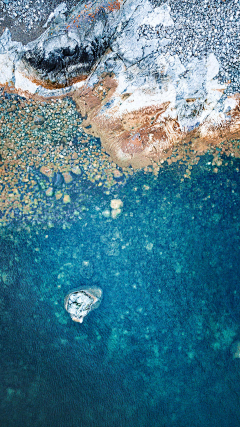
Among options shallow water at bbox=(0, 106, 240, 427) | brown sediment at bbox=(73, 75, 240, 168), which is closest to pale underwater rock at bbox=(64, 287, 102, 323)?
shallow water at bbox=(0, 106, 240, 427)

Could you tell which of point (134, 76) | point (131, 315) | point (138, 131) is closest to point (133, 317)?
point (131, 315)

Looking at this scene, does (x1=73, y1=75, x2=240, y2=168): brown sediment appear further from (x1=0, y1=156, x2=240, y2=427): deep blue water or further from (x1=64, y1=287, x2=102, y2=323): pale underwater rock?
(x1=64, y1=287, x2=102, y2=323): pale underwater rock

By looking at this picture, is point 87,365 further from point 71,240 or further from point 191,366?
point 71,240

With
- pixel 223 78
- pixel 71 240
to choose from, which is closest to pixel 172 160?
pixel 223 78

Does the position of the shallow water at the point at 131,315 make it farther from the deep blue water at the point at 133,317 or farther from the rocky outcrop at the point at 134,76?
the rocky outcrop at the point at 134,76

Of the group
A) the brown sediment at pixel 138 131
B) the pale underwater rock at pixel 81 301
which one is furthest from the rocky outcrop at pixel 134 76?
the pale underwater rock at pixel 81 301

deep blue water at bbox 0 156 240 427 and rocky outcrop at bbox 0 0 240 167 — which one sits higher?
rocky outcrop at bbox 0 0 240 167
